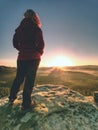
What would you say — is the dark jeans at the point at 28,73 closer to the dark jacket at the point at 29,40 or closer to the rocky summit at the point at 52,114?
the dark jacket at the point at 29,40

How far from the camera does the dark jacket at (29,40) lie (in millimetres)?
10320

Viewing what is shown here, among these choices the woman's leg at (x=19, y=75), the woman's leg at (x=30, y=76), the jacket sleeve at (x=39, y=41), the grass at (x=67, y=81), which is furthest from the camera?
the grass at (x=67, y=81)

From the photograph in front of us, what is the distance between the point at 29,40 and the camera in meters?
10.3

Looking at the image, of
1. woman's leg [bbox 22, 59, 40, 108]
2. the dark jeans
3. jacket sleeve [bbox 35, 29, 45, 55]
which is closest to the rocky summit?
the dark jeans

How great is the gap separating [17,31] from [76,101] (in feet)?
13.5

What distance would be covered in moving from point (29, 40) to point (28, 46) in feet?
0.80

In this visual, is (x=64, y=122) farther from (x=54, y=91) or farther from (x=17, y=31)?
(x=17, y=31)

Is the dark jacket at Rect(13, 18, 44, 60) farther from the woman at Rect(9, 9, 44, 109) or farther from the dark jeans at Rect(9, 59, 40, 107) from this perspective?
the dark jeans at Rect(9, 59, 40, 107)

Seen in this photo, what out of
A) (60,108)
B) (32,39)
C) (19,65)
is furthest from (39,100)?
(32,39)

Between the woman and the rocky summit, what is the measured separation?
626 millimetres

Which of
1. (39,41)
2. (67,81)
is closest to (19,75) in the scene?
(39,41)

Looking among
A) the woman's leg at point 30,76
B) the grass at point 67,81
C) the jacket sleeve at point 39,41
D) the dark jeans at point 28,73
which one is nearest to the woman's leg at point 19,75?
the dark jeans at point 28,73

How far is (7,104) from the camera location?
1171 centimetres

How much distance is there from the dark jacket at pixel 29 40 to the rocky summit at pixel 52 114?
87.4 inches
